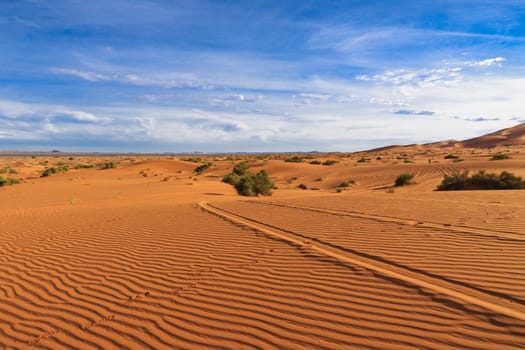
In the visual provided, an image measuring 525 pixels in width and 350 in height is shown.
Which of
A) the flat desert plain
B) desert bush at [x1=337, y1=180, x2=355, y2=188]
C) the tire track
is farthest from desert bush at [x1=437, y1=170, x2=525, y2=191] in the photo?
the tire track

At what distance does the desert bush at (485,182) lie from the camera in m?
16.1

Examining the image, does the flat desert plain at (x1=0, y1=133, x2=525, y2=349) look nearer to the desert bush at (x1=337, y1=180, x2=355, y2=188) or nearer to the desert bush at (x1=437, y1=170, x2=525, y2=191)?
the desert bush at (x1=437, y1=170, x2=525, y2=191)

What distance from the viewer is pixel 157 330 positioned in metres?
3.54

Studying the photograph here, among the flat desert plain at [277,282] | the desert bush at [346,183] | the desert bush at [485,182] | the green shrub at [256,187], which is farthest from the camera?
the desert bush at [346,183]

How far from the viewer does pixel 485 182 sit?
678 inches

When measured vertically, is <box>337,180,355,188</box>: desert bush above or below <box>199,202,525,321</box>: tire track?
above

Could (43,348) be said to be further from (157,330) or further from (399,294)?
(399,294)

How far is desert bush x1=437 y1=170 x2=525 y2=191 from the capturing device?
52.7 feet

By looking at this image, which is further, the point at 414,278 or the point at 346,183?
the point at 346,183

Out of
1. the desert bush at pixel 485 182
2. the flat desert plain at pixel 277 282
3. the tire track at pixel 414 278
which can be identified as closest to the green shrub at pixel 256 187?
the desert bush at pixel 485 182

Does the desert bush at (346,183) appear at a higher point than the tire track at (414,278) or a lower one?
higher

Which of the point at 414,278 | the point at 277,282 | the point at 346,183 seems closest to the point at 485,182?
the point at 346,183

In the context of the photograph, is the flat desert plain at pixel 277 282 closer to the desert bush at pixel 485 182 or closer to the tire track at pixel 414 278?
the tire track at pixel 414 278

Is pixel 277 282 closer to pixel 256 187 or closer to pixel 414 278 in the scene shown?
pixel 414 278
